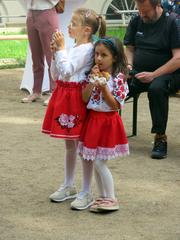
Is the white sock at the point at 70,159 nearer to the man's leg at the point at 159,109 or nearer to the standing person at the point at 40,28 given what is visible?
the man's leg at the point at 159,109

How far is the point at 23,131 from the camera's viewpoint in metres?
6.93

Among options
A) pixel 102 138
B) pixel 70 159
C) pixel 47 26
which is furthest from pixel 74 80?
pixel 47 26

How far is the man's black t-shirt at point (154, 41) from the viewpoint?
615cm

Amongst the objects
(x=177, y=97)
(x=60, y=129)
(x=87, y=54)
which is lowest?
(x=177, y=97)

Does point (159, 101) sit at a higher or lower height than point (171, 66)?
lower

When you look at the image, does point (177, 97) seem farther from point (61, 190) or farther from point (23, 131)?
point (61, 190)

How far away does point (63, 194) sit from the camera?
4809 millimetres

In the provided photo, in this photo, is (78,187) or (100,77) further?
(78,187)

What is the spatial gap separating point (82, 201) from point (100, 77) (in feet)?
2.77

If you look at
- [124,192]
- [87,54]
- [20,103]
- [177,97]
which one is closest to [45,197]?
[124,192]

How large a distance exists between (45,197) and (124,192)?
0.57m

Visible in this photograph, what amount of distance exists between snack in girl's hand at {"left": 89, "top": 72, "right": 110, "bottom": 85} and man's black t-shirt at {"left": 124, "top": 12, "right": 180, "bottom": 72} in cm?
181

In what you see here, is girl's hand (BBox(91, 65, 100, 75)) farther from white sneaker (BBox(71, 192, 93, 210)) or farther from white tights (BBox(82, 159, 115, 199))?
white sneaker (BBox(71, 192, 93, 210))

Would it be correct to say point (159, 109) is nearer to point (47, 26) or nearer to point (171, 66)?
point (171, 66)
